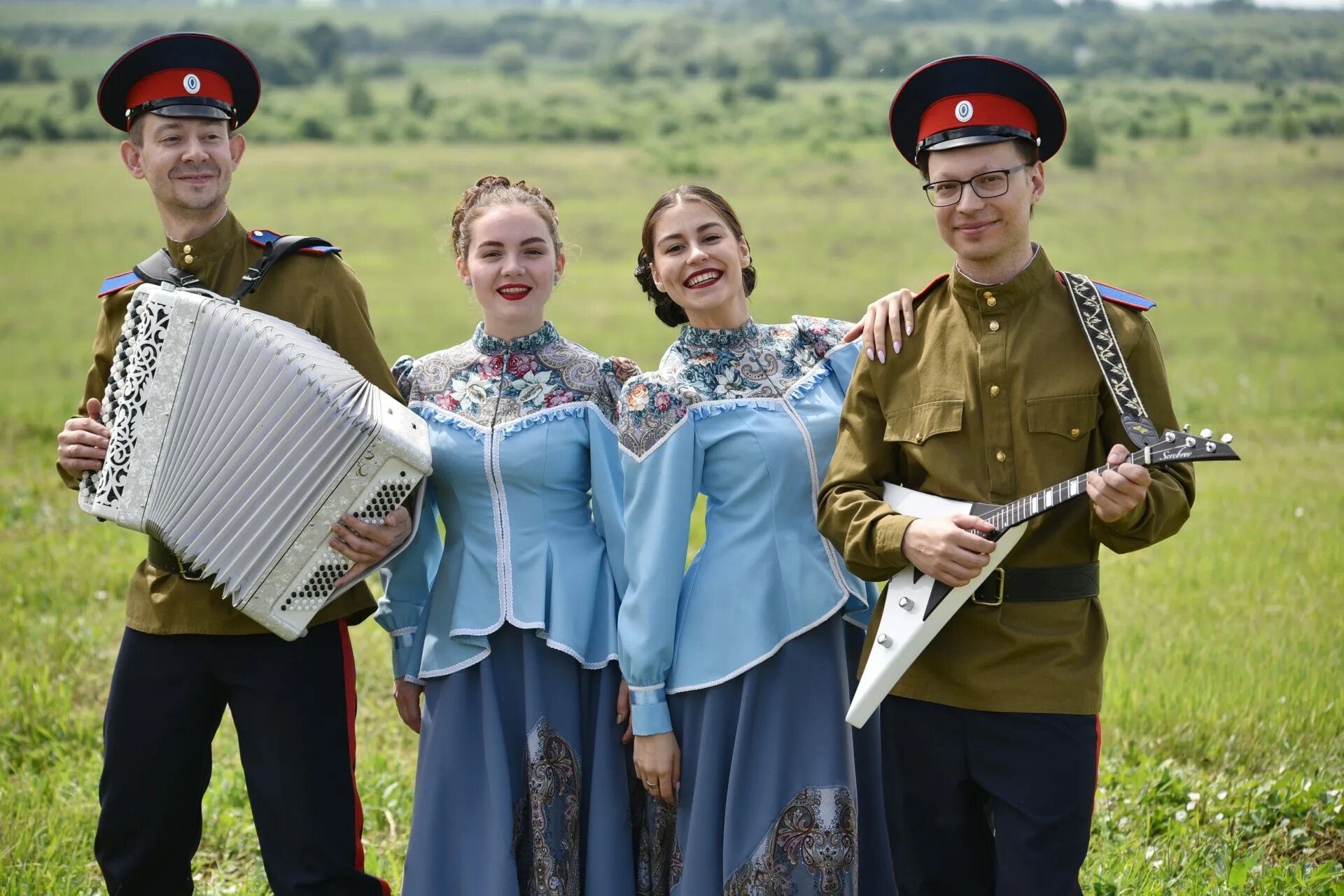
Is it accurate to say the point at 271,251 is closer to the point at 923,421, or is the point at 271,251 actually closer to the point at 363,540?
the point at 363,540

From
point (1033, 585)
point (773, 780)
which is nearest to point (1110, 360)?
point (1033, 585)

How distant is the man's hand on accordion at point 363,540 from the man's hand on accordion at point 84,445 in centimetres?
65

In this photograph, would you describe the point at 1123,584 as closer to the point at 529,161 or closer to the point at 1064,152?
the point at 1064,152

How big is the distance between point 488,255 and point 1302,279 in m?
16.9

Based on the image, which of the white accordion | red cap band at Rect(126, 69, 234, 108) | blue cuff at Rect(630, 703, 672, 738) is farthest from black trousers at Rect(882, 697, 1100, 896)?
red cap band at Rect(126, 69, 234, 108)

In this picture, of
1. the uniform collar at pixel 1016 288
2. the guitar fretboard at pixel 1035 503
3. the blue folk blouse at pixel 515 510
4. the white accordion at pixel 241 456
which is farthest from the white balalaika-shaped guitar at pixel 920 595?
the white accordion at pixel 241 456

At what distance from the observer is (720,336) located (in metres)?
3.60

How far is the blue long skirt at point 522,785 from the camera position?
3455 mm

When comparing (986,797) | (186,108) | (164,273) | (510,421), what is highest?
(186,108)

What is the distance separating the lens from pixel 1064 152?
25328 millimetres

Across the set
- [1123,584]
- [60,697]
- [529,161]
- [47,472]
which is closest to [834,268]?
[529,161]

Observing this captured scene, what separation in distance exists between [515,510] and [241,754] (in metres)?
0.98

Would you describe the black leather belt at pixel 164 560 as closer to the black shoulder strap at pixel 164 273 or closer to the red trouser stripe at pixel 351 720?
the red trouser stripe at pixel 351 720

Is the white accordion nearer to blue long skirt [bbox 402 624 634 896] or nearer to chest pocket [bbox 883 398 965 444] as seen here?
blue long skirt [bbox 402 624 634 896]
